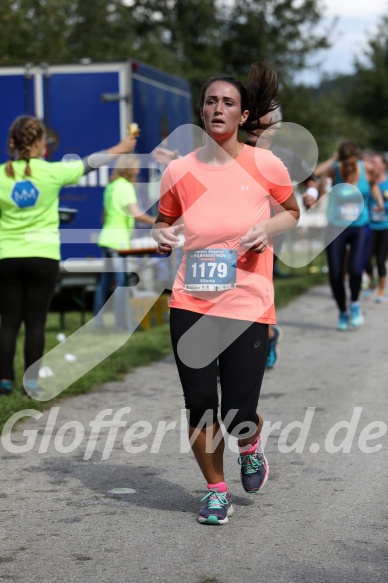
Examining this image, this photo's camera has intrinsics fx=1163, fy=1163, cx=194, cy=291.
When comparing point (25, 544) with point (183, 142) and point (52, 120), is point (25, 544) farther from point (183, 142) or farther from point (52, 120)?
point (183, 142)

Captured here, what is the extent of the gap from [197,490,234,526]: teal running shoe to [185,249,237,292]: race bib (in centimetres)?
93

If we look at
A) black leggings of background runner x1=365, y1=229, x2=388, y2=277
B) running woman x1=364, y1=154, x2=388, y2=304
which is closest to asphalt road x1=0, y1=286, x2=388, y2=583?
running woman x1=364, y1=154, x2=388, y2=304

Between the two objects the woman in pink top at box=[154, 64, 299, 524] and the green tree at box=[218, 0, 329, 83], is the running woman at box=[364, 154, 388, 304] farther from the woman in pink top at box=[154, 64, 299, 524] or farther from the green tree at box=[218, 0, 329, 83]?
the green tree at box=[218, 0, 329, 83]

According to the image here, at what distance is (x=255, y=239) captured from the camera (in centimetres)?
495

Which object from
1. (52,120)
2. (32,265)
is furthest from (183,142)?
(32,265)

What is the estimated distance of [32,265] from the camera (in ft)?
26.5

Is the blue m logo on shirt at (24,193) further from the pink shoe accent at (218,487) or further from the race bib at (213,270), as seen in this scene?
the pink shoe accent at (218,487)

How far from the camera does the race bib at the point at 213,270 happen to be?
16.6 feet

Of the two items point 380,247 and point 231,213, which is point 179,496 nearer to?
point 231,213

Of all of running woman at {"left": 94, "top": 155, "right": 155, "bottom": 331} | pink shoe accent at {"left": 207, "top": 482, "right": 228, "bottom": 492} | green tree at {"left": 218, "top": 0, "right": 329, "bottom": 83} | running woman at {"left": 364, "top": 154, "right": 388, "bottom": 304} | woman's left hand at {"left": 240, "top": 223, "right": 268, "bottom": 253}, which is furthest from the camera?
green tree at {"left": 218, "top": 0, "right": 329, "bottom": 83}

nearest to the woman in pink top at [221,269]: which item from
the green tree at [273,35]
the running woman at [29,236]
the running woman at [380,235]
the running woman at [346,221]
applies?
the running woman at [29,236]

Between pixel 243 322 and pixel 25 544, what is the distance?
4.41 ft

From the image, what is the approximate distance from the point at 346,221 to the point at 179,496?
6964 millimetres

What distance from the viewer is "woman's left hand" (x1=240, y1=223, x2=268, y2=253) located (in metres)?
4.94
